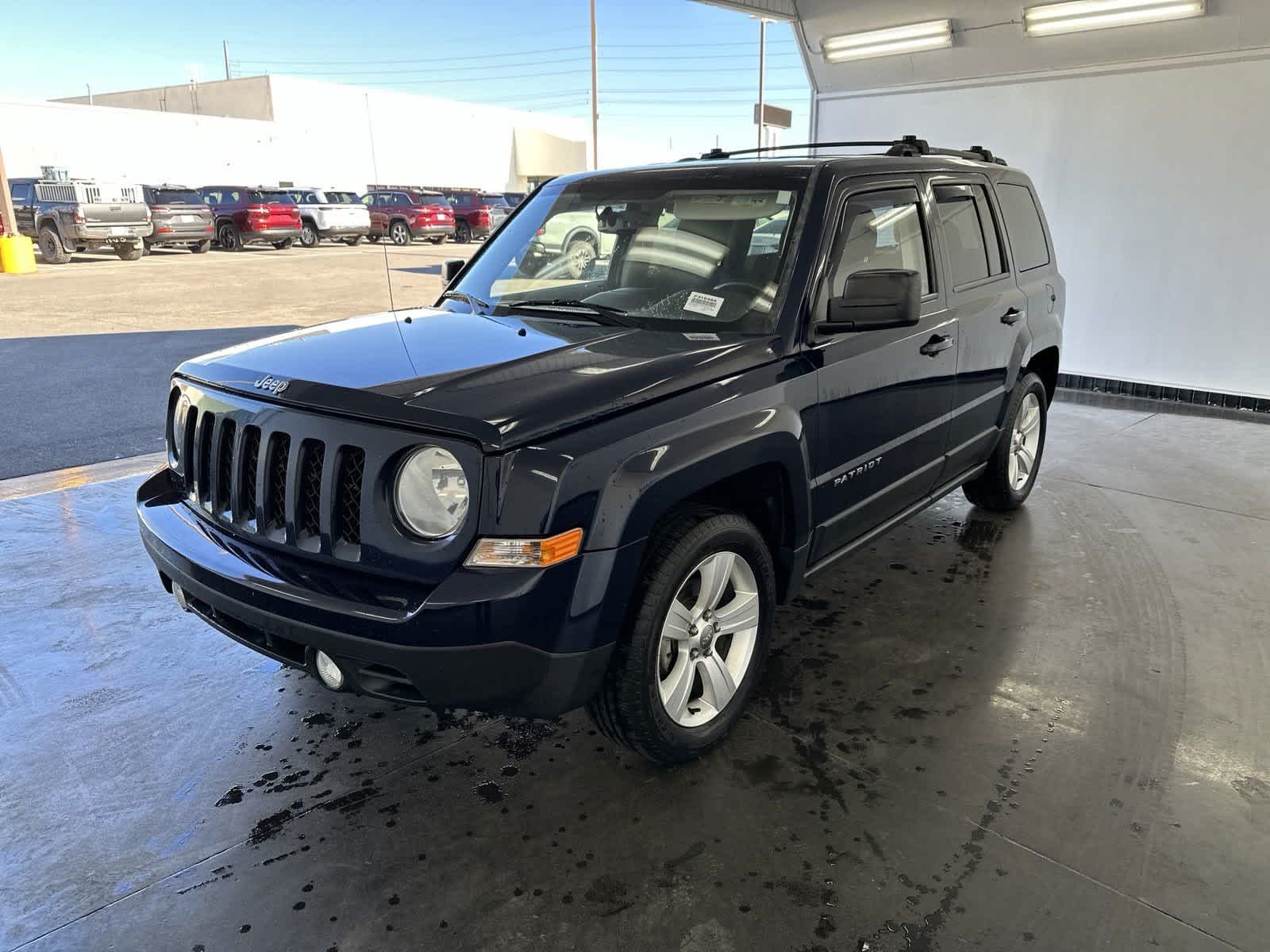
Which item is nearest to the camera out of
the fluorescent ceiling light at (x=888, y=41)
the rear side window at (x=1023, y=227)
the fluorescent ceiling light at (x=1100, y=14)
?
the rear side window at (x=1023, y=227)

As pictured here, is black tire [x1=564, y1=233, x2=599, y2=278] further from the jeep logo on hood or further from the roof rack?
the jeep logo on hood

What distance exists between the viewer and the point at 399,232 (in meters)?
27.1

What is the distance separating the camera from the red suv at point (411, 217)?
27562 millimetres

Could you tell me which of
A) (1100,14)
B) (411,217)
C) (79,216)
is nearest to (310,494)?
(1100,14)

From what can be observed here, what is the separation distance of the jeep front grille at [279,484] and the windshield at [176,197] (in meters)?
24.6

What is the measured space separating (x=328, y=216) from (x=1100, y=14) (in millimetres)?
24604

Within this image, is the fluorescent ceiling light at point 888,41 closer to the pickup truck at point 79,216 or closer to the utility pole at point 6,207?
the utility pole at point 6,207

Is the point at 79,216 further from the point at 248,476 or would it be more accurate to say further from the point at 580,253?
the point at 248,476

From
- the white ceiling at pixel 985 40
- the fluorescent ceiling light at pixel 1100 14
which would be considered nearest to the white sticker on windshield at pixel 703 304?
the white ceiling at pixel 985 40

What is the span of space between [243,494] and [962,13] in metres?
7.96

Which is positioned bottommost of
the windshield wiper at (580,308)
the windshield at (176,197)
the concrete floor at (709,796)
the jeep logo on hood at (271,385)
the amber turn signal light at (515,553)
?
the concrete floor at (709,796)

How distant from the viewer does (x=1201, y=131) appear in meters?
7.64

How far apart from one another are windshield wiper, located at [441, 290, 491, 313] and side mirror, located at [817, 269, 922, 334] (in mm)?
1317

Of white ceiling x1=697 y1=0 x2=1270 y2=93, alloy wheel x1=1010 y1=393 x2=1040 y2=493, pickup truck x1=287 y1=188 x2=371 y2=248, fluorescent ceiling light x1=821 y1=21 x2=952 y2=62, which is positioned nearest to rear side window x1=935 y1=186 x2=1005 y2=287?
alloy wheel x1=1010 y1=393 x2=1040 y2=493
